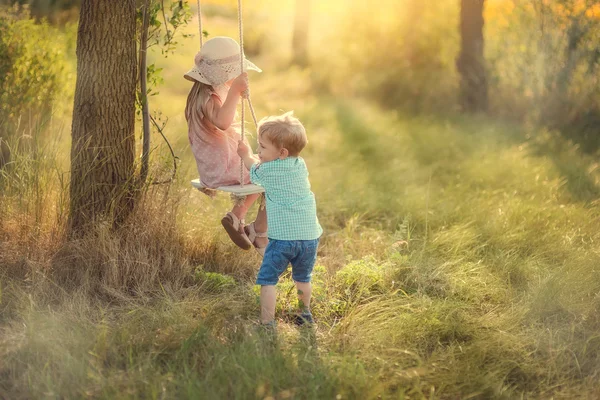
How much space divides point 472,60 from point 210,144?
7099mm

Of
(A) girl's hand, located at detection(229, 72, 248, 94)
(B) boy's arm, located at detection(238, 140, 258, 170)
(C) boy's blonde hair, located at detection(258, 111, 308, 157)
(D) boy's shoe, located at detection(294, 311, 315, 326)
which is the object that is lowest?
(D) boy's shoe, located at detection(294, 311, 315, 326)

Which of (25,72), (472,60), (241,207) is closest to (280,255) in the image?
(241,207)

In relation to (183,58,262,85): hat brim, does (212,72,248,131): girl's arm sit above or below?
below

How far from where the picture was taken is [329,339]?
3.75 meters

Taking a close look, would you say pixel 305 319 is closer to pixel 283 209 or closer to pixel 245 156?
pixel 283 209

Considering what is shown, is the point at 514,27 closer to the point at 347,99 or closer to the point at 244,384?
the point at 347,99

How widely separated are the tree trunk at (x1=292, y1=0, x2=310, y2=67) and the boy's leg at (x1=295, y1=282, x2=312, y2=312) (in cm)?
1327

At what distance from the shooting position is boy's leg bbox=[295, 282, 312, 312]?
12.9 feet

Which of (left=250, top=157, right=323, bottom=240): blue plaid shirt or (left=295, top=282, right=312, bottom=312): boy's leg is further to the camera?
(left=295, top=282, right=312, bottom=312): boy's leg

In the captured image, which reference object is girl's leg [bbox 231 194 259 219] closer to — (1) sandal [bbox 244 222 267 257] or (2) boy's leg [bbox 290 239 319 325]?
(1) sandal [bbox 244 222 267 257]

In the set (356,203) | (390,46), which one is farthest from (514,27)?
(356,203)

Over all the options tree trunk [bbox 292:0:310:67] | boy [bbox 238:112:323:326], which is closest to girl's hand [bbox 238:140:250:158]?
boy [bbox 238:112:323:326]

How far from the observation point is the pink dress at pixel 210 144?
4.23 metres

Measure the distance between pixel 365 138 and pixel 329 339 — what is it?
568cm
